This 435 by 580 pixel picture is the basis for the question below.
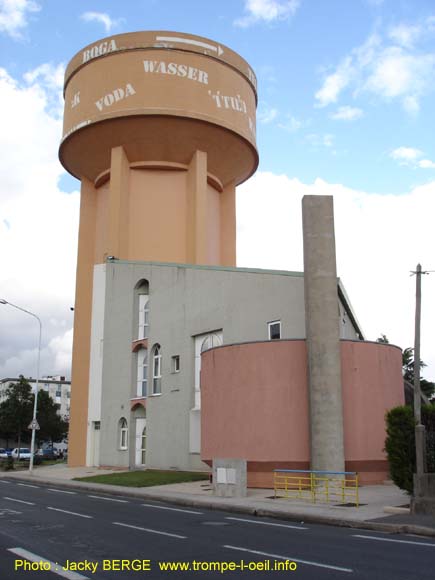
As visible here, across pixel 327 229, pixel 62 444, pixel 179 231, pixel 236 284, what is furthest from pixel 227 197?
pixel 62 444

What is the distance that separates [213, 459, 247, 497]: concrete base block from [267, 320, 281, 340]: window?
8.05 metres

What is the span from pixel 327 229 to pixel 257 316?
6.71m

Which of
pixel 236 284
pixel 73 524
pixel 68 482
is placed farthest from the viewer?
pixel 236 284

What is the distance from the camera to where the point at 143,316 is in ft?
113

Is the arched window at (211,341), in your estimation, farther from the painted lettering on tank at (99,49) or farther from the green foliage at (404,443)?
the painted lettering on tank at (99,49)

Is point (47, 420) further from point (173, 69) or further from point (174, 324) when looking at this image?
point (173, 69)

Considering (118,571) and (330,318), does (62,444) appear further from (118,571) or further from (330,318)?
(118,571)

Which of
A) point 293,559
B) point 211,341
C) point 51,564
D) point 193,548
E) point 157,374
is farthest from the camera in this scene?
point 157,374

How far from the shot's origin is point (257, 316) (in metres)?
26.9

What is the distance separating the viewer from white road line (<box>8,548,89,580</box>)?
7762mm

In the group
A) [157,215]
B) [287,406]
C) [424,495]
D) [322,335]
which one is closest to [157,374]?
[157,215]

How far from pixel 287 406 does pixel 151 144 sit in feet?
68.5

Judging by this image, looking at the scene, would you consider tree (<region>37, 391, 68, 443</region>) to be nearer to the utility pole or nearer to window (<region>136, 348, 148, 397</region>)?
window (<region>136, 348, 148, 397</region>)

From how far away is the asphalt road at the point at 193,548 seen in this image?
812 cm
